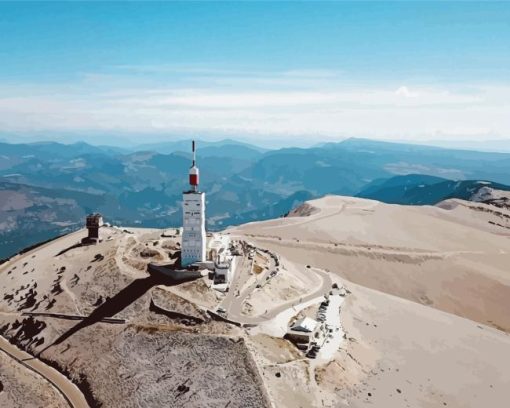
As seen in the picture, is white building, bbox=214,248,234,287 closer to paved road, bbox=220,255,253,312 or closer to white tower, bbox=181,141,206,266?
paved road, bbox=220,255,253,312

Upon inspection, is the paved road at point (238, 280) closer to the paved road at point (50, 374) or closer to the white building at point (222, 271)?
the white building at point (222, 271)

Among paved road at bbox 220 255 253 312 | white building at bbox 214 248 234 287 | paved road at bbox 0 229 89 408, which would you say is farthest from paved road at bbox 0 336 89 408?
white building at bbox 214 248 234 287

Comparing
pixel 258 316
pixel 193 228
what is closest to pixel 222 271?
pixel 193 228

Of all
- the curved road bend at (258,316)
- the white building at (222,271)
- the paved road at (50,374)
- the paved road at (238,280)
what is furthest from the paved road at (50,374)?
the white building at (222,271)

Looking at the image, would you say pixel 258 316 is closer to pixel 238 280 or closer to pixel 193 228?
pixel 238 280

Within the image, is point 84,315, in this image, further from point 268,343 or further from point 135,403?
point 268,343

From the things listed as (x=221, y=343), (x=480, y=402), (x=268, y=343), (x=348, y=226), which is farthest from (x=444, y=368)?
(x=348, y=226)
